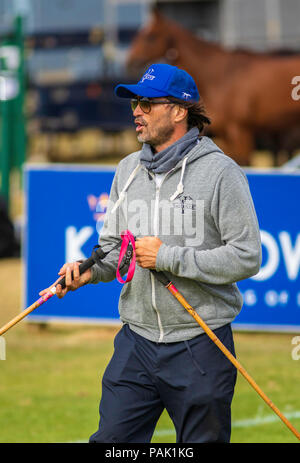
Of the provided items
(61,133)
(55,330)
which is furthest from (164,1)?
(55,330)

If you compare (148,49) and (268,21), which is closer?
(148,49)

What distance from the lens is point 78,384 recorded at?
643cm

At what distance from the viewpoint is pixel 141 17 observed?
18828 mm

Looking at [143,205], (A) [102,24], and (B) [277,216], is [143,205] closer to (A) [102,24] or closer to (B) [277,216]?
(B) [277,216]

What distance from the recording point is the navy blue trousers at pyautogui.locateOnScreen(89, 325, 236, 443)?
131 inches

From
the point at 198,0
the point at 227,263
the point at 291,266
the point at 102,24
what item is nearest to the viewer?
the point at 227,263

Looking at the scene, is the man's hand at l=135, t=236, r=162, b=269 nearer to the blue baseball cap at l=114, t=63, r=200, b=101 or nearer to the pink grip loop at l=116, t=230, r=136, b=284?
the pink grip loop at l=116, t=230, r=136, b=284

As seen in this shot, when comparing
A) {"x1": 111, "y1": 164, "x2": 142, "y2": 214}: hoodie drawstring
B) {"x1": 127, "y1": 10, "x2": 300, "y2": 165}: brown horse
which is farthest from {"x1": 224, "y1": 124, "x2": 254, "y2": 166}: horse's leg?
{"x1": 111, "y1": 164, "x2": 142, "y2": 214}: hoodie drawstring

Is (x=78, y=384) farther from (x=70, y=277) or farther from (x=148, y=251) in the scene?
(x=148, y=251)

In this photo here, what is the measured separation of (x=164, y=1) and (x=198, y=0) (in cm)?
79

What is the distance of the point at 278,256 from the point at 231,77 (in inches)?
253

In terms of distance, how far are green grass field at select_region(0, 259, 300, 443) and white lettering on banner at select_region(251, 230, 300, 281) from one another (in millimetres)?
631

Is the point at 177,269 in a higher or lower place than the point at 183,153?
lower

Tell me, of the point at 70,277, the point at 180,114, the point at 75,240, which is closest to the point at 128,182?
the point at 180,114
